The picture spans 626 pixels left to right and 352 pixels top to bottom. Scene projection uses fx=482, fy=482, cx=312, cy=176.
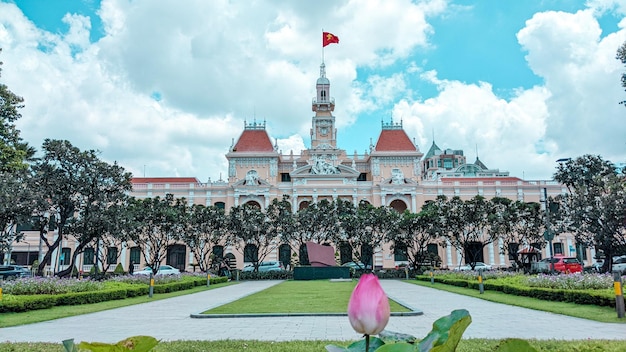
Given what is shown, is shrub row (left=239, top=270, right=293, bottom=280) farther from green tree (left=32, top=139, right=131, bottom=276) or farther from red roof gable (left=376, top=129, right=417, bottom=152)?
red roof gable (left=376, top=129, right=417, bottom=152)

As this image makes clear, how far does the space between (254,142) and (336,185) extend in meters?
12.6

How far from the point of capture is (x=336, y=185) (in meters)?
50.2

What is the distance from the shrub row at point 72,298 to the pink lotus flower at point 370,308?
14.7 metres

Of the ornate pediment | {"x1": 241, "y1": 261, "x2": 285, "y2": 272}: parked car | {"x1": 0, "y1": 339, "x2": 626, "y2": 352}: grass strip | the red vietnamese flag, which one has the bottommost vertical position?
{"x1": 241, "y1": 261, "x2": 285, "y2": 272}: parked car

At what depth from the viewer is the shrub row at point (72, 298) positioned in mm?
13711

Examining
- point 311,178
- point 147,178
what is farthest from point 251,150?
point 147,178

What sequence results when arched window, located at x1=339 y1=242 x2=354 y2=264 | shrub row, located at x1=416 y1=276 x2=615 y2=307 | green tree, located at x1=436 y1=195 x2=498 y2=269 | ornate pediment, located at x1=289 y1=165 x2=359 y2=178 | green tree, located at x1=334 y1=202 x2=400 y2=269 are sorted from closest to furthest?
1. shrub row, located at x1=416 y1=276 x2=615 y2=307
2. green tree, located at x1=436 y1=195 x2=498 y2=269
3. green tree, located at x1=334 y1=202 x2=400 y2=269
4. arched window, located at x1=339 y1=242 x2=354 y2=264
5. ornate pediment, located at x1=289 y1=165 x2=359 y2=178

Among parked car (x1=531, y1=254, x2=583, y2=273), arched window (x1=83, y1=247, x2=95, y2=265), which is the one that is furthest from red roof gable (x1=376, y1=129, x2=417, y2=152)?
arched window (x1=83, y1=247, x2=95, y2=265)

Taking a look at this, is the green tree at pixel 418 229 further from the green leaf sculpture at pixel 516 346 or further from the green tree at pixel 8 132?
the green leaf sculpture at pixel 516 346

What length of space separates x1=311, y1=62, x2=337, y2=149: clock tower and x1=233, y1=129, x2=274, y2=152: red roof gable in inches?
215

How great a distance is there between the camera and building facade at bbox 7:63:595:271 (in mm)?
49062

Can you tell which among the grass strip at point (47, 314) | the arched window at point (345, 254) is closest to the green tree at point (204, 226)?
the arched window at point (345, 254)

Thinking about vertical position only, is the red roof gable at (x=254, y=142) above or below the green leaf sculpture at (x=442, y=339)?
above

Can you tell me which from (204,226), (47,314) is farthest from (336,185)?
(47,314)
